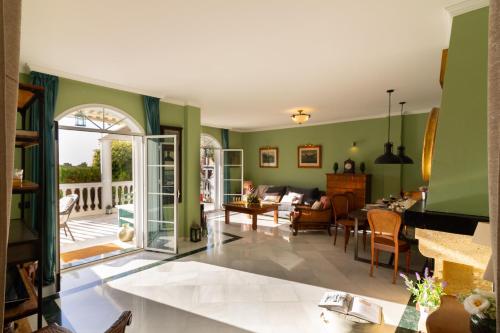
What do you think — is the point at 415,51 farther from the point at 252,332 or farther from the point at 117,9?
the point at 252,332

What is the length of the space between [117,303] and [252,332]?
1.59m

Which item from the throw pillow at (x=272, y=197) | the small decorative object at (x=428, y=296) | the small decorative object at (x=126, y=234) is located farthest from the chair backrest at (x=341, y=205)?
the small decorative object at (x=126, y=234)

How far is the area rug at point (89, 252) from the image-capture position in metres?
4.21

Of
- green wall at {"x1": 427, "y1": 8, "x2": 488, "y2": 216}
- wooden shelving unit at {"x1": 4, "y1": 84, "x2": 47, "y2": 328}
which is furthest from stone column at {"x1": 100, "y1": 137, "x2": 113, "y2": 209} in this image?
green wall at {"x1": 427, "y1": 8, "x2": 488, "y2": 216}

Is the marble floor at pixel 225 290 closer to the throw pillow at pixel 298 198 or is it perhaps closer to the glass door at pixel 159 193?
the glass door at pixel 159 193

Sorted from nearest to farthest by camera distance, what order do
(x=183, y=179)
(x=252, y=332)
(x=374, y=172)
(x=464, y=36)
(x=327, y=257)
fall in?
(x=464, y=36) < (x=252, y=332) < (x=327, y=257) < (x=183, y=179) < (x=374, y=172)

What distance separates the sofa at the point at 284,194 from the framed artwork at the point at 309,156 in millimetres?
733

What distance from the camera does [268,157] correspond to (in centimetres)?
891

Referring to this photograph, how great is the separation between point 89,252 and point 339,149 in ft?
20.6

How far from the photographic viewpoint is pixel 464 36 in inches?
75.6

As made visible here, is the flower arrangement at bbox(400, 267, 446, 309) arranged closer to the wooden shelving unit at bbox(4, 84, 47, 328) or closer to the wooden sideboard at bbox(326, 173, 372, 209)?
the wooden shelving unit at bbox(4, 84, 47, 328)

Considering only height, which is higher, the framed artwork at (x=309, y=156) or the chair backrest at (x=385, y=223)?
the framed artwork at (x=309, y=156)

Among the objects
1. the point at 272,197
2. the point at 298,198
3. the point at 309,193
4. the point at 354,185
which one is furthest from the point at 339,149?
the point at 272,197

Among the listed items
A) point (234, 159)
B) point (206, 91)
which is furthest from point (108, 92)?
point (234, 159)
